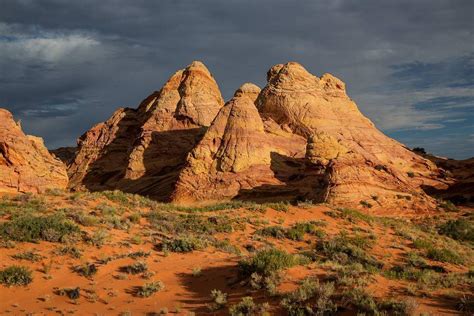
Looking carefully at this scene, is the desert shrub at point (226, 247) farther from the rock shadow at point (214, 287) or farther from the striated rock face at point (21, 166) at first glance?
the striated rock face at point (21, 166)

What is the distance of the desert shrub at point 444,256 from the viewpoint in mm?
18125

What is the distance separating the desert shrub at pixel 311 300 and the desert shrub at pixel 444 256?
9.83m

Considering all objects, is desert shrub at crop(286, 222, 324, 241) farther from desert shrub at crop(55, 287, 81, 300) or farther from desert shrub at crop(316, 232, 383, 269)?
desert shrub at crop(55, 287, 81, 300)

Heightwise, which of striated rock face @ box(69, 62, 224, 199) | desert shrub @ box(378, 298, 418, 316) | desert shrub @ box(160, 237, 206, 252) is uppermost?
striated rock face @ box(69, 62, 224, 199)

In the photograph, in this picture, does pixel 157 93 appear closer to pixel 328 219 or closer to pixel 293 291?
pixel 328 219

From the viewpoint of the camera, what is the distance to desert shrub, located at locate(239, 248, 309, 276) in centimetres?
1164

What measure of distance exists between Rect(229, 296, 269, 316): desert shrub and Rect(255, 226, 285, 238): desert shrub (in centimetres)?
1052

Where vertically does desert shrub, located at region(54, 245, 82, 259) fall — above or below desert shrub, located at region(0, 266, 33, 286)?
above

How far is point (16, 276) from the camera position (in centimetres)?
1277

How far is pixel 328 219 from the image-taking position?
81.4 feet

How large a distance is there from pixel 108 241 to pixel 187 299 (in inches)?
247

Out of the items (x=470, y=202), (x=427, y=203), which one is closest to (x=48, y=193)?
(x=427, y=203)

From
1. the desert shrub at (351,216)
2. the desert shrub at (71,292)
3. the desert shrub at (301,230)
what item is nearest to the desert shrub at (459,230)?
the desert shrub at (351,216)

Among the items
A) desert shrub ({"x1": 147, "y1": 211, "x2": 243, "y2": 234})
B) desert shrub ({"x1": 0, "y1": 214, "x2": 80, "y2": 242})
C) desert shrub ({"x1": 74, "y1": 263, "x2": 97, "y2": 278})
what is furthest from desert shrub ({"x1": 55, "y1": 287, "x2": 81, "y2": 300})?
desert shrub ({"x1": 147, "y1": 211, "x2": 243, "y2": 234})
